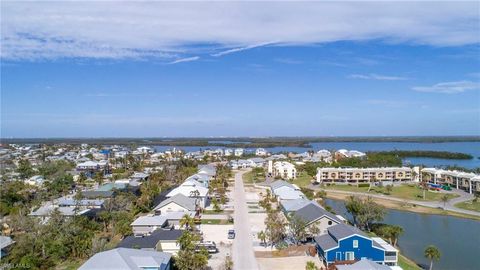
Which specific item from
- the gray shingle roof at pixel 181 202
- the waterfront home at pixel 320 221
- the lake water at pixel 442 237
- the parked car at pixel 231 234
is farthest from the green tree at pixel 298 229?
the gray shingle roof at pixel 181 202

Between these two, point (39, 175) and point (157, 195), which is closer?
point (157, 195)

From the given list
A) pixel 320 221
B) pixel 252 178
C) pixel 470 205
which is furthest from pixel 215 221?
pixel 252 178

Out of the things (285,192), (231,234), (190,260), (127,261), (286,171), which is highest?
(286,171)

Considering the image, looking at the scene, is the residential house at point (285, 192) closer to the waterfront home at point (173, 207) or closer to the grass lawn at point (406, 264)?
the waterfront home at point (173, 207)

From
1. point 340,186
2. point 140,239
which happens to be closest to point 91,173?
point 340,186

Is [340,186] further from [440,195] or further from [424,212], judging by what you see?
[424,212]

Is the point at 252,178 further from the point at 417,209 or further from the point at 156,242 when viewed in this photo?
the point at 156,242

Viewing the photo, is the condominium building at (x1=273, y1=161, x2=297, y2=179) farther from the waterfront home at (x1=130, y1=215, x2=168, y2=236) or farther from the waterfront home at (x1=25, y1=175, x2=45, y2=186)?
the waterfront home at (x1=130, y1=215, x2=168, y2=236)
